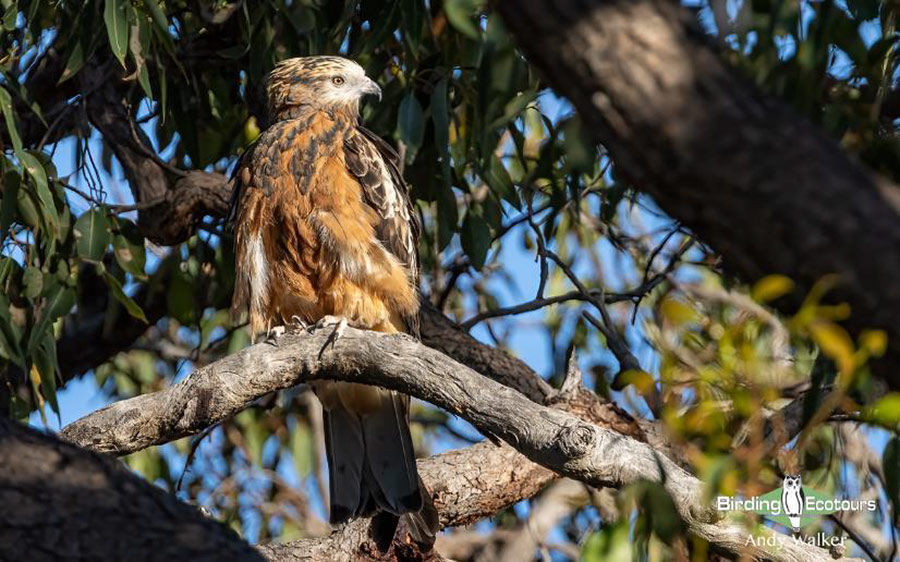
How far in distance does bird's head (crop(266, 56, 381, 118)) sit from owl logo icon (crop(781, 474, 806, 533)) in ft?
8.98

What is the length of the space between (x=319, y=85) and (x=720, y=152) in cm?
382

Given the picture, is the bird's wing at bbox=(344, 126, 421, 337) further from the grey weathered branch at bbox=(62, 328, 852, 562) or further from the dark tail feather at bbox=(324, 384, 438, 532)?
the grey weathered branch at bbox=(62, 328, 852, 562)

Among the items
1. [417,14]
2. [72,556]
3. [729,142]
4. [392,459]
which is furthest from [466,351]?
[729,142]

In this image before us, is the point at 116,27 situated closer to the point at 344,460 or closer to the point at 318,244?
the point at 318,244

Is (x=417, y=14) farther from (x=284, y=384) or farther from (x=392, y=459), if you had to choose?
(x=392, y=459)

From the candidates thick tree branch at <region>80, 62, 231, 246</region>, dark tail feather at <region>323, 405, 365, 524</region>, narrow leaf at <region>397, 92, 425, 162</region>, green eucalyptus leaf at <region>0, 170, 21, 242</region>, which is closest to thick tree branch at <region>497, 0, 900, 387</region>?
narrow leaf at <region>397, 92, 425, 162</region>

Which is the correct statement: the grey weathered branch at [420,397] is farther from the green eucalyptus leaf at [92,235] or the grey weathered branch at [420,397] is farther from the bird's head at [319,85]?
the bird's head at [319,85]

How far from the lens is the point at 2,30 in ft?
14.4

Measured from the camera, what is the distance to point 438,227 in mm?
5035

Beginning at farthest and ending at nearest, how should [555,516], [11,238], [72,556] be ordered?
[555,516] → [11,238] → [72,556]

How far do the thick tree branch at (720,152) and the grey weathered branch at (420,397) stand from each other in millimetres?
1602

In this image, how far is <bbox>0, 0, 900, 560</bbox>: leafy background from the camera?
7.54 ft

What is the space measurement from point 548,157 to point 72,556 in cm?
326

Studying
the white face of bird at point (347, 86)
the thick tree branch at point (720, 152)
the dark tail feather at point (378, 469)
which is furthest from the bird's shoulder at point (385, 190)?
the thick tree branch at point (720, 152)
